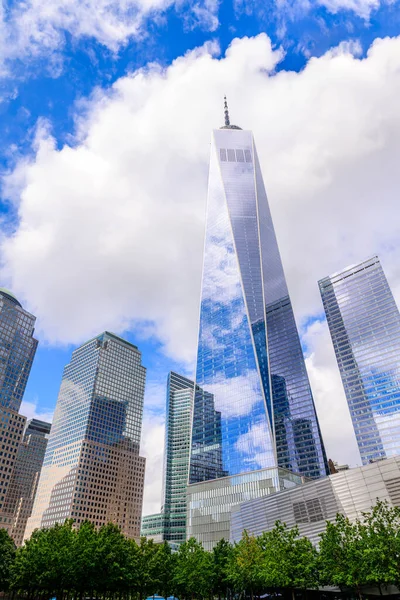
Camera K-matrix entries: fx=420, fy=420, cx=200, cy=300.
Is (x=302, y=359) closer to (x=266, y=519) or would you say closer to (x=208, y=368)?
(x=208, y=368)

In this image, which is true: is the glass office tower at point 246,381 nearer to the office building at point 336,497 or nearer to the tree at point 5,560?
the office building at point 336,497

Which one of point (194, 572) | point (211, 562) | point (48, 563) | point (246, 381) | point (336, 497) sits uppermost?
point (246, 381)

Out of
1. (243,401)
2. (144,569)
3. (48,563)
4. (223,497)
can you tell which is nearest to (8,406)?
(223,497)

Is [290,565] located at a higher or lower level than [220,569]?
lower

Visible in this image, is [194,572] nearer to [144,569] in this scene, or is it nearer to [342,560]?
[144,569]

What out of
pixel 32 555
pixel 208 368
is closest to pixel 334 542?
pixel 32 555

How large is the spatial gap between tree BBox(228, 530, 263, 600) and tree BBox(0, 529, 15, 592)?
37378 millimetres

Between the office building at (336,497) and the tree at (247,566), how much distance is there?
54.0ft

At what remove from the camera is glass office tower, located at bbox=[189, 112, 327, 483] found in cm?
15862

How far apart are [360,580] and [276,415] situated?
491 feet

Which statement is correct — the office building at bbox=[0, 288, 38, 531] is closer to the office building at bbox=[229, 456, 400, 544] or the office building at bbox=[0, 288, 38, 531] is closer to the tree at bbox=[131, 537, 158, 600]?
the tree at bbox=[131, 537, 158, 600]

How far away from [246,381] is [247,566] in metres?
109

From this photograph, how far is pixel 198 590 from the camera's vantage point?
68062 mm

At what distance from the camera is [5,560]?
71.6 meters
